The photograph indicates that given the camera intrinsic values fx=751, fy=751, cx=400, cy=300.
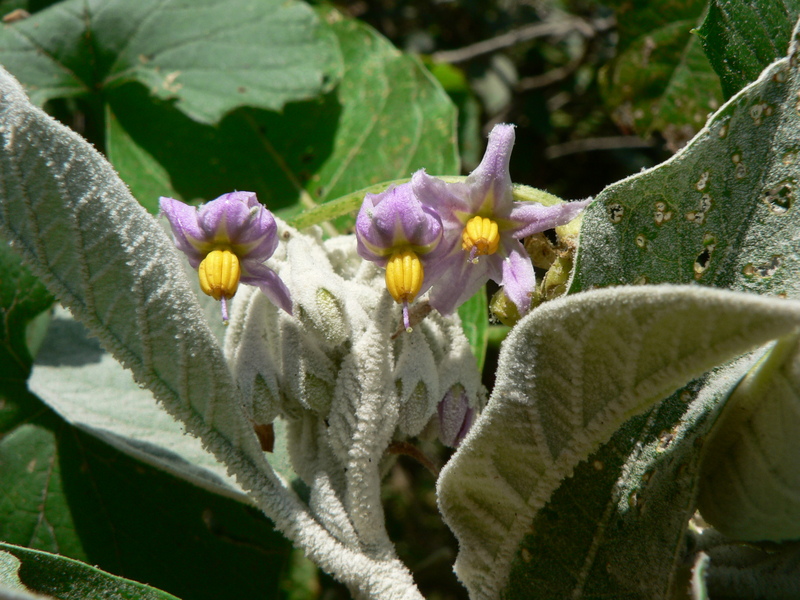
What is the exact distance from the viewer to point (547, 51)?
3.30 m

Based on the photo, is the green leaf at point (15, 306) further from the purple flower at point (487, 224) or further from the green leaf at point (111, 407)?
the purple flower at point (487, 224)

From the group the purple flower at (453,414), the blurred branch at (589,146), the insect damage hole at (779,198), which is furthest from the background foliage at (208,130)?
the blurred branch at (589,146)

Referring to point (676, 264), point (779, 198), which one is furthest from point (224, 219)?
point (779, 198)

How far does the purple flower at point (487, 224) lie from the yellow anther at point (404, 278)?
0.09m

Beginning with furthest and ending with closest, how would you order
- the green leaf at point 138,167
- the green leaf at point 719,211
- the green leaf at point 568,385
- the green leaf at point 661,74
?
the green leaf at point 661,74
the green leaf at point 138,167
the green leaf at point 719,211
the green leaf at point 568,385

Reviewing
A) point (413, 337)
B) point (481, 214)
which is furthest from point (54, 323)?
point (481, 214)

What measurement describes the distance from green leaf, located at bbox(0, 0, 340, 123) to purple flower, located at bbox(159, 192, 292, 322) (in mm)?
787

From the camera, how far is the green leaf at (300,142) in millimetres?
1697

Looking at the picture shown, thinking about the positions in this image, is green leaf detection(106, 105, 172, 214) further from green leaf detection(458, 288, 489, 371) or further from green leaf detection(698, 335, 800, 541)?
green leaf detection(698, 335, 800, 541)

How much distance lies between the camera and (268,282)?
99 cm

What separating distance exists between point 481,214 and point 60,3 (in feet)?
4.25

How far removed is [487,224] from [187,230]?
0.38 meters

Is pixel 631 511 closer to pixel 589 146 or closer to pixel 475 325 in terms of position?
pixel 475 325

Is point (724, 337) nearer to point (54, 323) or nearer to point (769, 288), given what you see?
point (769, 288)
